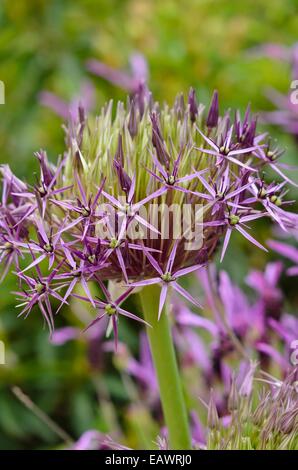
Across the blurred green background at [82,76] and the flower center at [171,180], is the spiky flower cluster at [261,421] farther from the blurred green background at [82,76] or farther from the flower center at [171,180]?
the blurred green background at [82,76]

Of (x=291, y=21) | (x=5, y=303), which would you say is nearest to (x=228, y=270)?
(x=5, y=303)

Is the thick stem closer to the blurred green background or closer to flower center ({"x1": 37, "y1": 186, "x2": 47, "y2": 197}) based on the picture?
flower center ({"x1": 37, "y1": 186, "x2": 47, "y2": 197})

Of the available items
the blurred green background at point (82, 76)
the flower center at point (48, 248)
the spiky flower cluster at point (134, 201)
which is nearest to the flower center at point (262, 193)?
the spiky flower cluster at point (134, 201)

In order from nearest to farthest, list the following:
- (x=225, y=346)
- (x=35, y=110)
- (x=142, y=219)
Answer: (x=142, y=219) < (x=225, y=346) < (x=35, y=110)

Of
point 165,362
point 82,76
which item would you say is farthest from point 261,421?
point 82,76

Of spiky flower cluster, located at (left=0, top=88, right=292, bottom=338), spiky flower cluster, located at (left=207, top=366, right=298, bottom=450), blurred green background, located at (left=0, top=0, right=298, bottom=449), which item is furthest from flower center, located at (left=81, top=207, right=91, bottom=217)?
blurred green background, located at (left=0, top=0, right=298, bottom=449)

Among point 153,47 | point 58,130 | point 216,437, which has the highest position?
point 153,47

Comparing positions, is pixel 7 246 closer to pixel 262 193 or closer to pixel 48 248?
pixel 48 248

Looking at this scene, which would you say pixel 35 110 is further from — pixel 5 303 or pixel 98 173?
pixel 98 173
